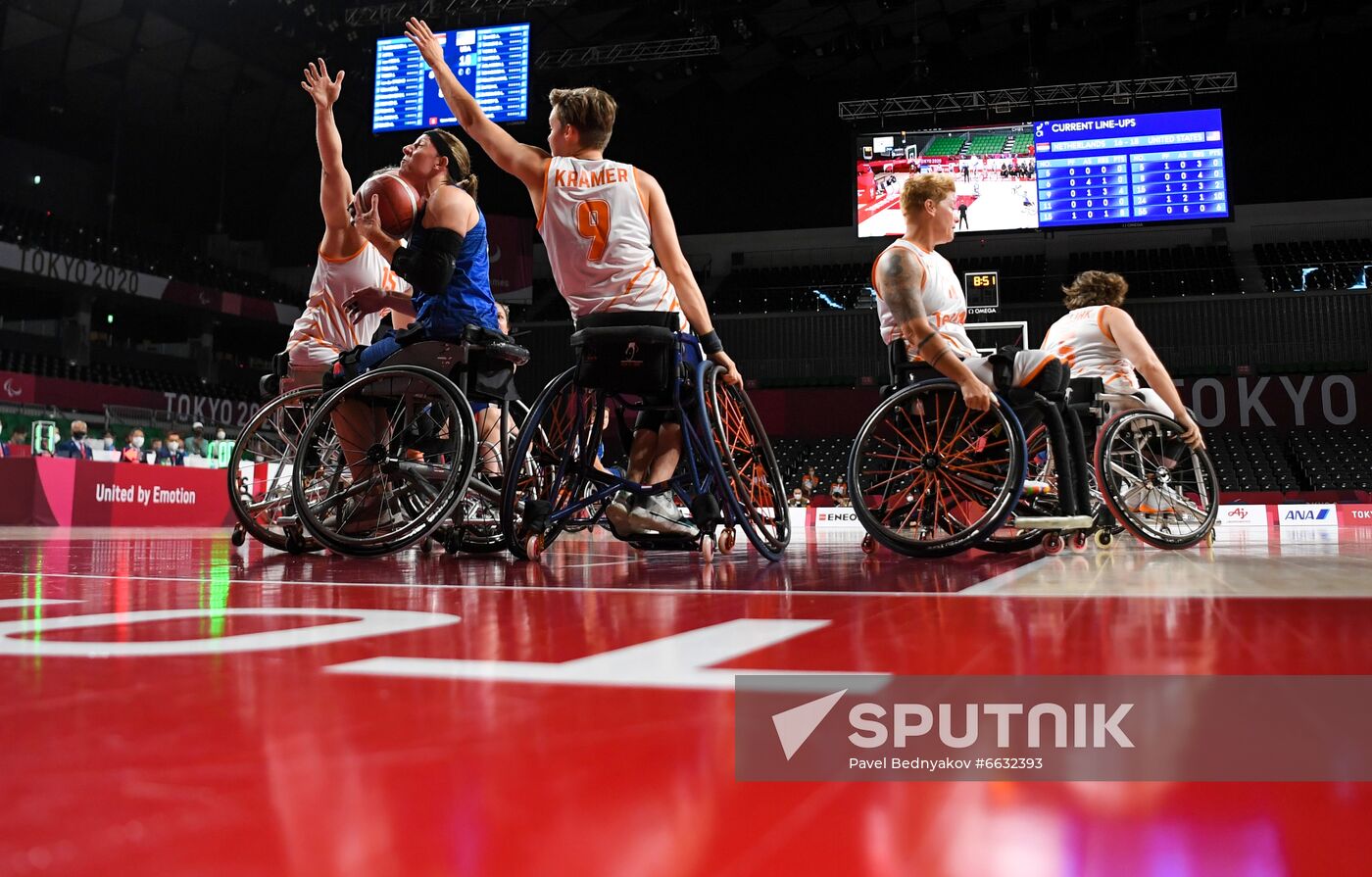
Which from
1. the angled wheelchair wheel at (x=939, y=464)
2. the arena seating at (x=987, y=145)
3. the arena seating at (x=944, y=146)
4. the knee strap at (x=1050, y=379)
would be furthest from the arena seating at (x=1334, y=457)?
the angled wheelchair wheel at (x=939, y=464)

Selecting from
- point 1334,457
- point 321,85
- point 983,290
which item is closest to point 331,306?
point 321,85

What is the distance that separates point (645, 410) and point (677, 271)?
1.32 feet

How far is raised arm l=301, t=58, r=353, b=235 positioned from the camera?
313 centimetres

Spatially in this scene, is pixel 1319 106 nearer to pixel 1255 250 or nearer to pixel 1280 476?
pixel 1255 250

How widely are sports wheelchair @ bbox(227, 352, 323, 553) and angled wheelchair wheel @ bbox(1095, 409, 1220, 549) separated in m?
2.62

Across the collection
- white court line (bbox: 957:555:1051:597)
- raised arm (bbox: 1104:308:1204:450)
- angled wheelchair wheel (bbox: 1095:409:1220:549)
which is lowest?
white court line (bbox: 957:555:1051:597)

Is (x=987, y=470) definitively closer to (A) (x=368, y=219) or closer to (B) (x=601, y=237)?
(B) (x=601, y=237)

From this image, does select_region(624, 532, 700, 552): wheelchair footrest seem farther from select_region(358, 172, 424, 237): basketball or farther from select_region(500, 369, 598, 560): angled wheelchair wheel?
select_region(358, 172, 424, 237): basketball

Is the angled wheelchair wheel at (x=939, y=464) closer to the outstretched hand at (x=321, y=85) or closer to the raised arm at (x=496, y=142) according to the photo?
the raised arm at (x=496, y=142)

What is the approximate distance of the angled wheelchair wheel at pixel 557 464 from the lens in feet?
8.18

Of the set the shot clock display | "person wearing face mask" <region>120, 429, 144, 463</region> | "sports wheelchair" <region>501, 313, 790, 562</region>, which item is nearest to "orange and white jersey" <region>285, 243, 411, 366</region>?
"sports wheelchair" <region>501, 313, 790, 562</region>

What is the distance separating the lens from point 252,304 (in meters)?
18.4

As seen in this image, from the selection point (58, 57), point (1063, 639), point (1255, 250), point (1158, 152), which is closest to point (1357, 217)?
point (1255, 250)

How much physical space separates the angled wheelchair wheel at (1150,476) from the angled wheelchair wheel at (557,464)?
168 centimetres
